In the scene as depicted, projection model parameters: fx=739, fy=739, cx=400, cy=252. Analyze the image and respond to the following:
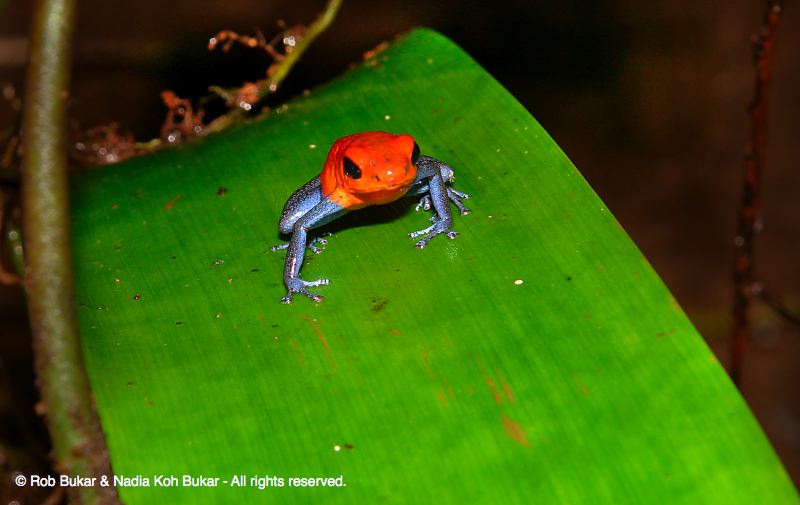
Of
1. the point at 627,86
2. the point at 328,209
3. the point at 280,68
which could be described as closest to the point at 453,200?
the point at 328,209

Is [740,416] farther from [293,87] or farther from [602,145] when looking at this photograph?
[602,145]

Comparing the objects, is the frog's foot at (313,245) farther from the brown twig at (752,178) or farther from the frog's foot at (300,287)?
the brown twig at (752,178)

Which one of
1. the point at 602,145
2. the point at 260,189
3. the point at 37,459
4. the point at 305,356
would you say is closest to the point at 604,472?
the point at 305,356

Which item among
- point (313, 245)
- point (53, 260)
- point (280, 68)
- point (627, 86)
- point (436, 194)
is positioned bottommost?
point (627, 86)

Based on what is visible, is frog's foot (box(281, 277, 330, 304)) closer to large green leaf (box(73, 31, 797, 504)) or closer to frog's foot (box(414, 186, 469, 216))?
large green leaf (box(73, 31, 797, 504))

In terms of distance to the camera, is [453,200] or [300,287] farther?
[453,200]

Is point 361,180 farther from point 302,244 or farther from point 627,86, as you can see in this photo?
point 627,86

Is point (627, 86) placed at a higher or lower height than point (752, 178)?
lower

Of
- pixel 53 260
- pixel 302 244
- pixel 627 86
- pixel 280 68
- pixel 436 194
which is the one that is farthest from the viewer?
pixel 627 86
